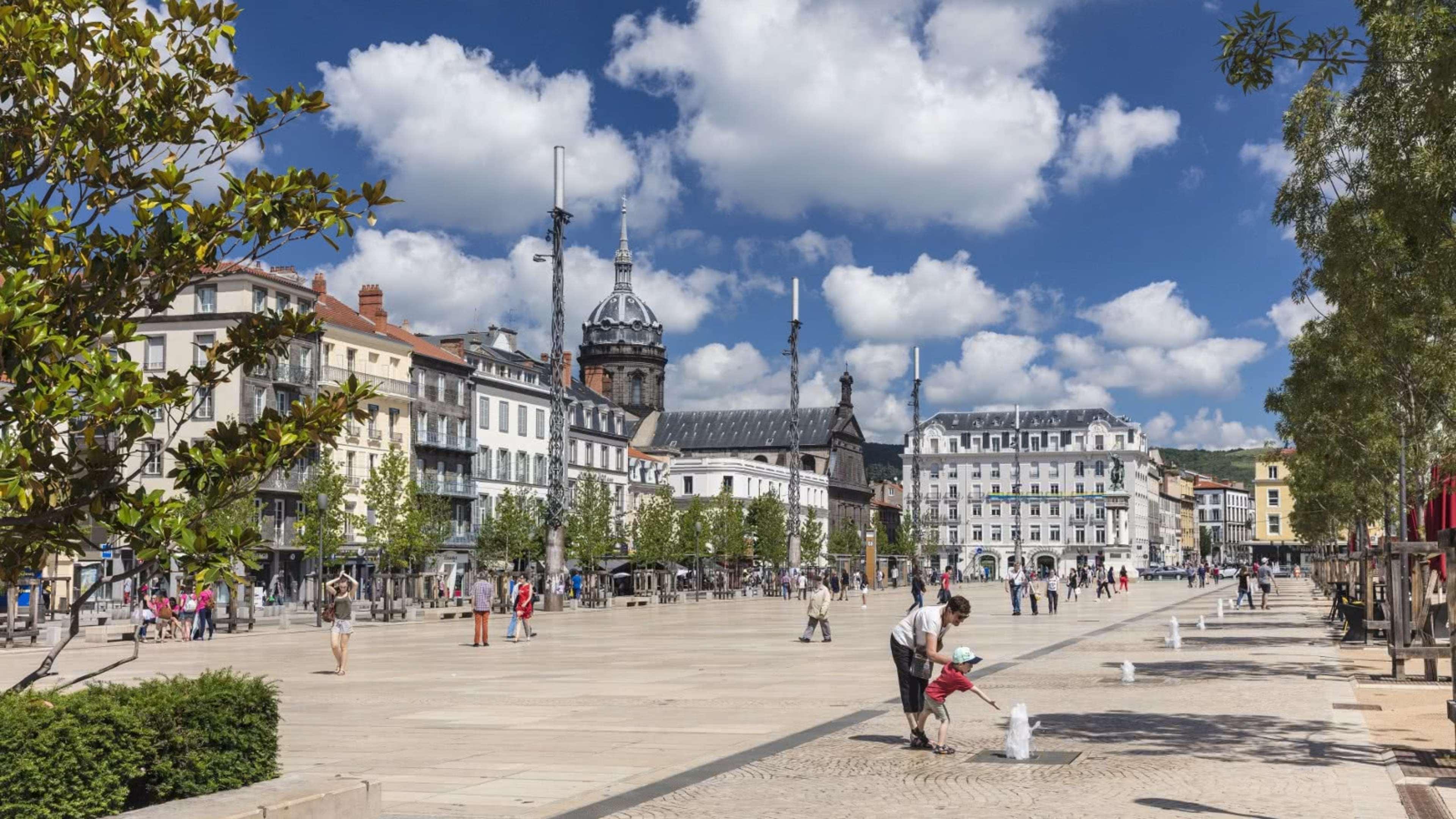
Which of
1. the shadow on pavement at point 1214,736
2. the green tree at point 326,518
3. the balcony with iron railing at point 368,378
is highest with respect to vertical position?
the balcony with iron railing at point 368,378

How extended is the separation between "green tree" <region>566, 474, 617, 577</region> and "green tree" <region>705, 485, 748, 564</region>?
1082cm

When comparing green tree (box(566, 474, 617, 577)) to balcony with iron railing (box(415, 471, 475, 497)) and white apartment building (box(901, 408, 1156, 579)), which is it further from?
white apartment building (box(901, 408, 1156, 579))

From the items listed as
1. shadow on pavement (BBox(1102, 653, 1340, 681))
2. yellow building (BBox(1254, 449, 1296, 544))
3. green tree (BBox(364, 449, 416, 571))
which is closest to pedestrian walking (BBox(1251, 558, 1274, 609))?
shadow on pavement (BBox(1102, 653, 1340, 681))

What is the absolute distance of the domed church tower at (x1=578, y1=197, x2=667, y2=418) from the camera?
528 feet

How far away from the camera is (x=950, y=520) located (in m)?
182

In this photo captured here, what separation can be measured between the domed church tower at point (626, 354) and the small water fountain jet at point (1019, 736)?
5808 inches

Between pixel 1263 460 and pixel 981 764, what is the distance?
44310 mm

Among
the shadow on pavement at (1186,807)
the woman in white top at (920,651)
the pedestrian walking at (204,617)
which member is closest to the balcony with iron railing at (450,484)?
the pedestrian walking at (204,617)

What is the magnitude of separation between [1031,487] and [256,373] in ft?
426

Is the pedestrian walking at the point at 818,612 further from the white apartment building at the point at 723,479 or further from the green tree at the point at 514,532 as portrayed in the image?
the white apartment building at the point at 723,479

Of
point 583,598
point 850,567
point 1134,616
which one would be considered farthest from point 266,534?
point 850,567

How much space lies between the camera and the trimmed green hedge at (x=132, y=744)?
23.6ft

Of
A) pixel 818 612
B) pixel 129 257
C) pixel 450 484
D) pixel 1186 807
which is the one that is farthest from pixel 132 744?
pixel 450 484

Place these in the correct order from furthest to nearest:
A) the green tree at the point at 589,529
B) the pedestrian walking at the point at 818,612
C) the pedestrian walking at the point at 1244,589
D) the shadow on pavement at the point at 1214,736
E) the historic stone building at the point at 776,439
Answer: the historic stone building at the point at 776,439 < the green tree at the point at 589,529 < the pedestrian walking at the point at 1244,589 < the pedestrian walking at the point at 818,612 < the shadow on pavement at the point at 1214,736
